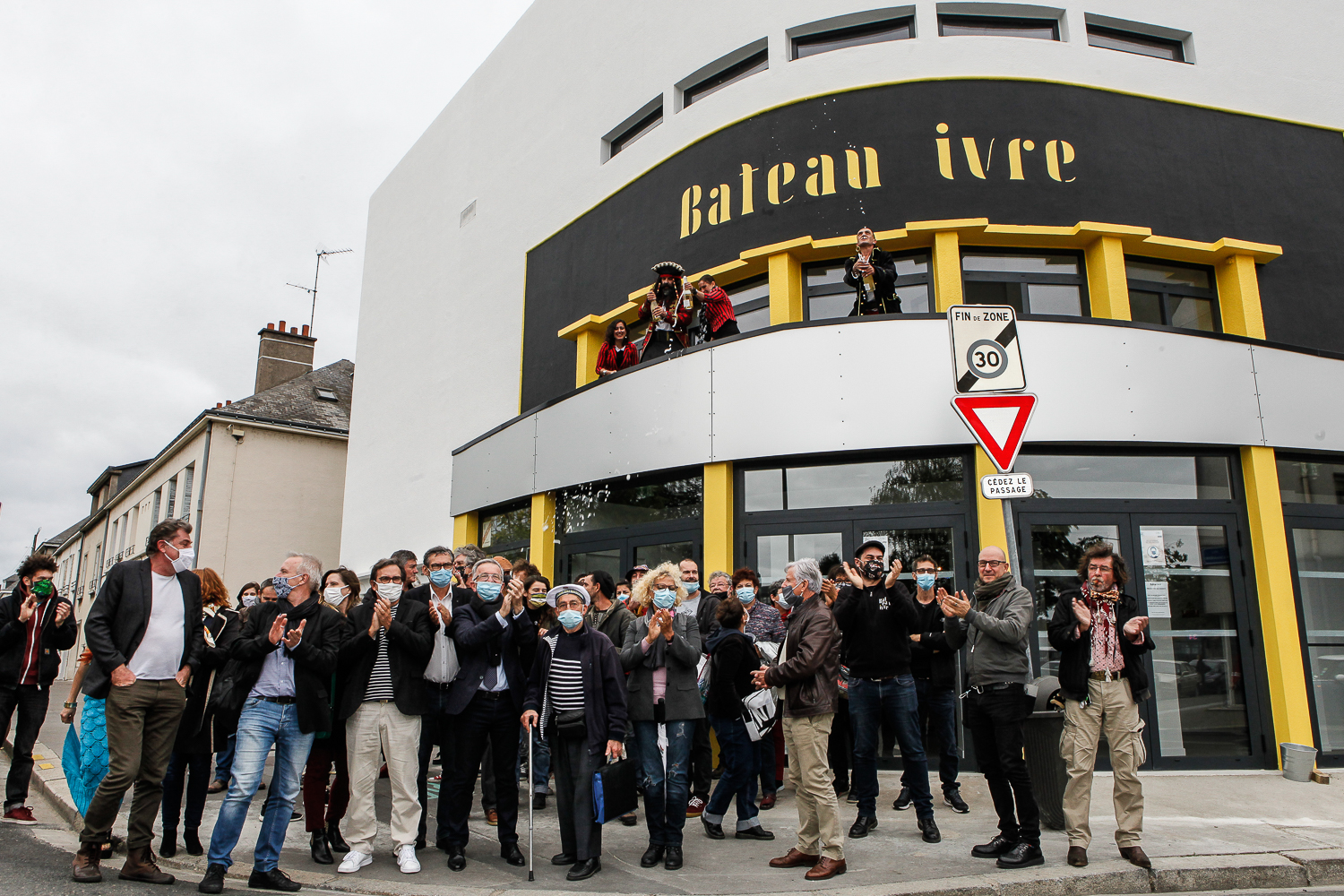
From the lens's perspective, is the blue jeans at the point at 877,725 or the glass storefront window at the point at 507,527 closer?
the blue jeans at the point at 877,725

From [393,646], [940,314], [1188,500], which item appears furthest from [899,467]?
[393,646]

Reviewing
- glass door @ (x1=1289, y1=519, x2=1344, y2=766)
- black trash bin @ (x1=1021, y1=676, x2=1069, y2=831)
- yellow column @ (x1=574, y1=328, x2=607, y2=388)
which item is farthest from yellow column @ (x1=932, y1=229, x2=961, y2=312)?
yellow column @ (x1=574, y1=328, x2=607, y2=388)

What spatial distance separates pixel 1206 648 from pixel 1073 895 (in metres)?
4.78

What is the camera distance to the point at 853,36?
11422 millimetres

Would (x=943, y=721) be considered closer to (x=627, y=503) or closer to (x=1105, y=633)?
(x=1105, y=633)

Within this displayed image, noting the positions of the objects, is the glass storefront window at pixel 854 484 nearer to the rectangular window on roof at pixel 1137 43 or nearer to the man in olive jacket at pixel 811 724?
the man in olive jacket at pixel 811 724

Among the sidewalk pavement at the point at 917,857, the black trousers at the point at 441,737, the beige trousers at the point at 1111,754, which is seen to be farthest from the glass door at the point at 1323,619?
the black trousers at the point at 441,737

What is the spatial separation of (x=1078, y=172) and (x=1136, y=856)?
7.51 metres

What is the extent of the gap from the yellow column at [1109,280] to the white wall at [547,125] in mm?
2103

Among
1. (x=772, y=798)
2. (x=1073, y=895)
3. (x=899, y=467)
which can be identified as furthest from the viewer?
(x=899, y=467)

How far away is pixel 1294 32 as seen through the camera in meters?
11.0

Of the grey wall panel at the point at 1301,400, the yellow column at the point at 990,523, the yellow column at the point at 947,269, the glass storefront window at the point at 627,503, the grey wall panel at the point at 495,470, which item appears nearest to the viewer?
the yellow column at the point at 990,523

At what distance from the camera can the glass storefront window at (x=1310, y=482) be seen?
9.30m

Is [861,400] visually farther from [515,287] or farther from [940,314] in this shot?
[515,287]
